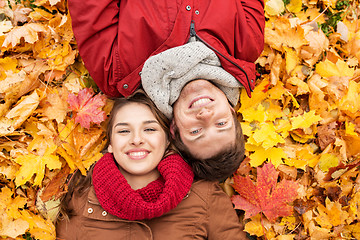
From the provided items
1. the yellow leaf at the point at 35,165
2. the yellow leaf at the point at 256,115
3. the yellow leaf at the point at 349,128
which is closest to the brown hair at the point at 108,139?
the yellow leaf at the point at 35,165

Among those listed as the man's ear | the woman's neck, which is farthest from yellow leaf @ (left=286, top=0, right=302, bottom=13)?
the woman's neck

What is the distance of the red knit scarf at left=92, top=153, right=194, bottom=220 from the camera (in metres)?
2.53

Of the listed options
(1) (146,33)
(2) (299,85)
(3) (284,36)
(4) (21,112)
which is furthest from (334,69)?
(4) (21,112)

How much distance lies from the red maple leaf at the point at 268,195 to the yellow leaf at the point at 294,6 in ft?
4.99

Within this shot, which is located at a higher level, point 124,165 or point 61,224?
point 124,165

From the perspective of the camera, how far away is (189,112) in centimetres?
254

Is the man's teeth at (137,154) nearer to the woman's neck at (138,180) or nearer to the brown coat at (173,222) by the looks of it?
the woman's neck at (138,180)

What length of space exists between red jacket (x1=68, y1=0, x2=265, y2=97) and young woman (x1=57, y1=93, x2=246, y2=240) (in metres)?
0.31

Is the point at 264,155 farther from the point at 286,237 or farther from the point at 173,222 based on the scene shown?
the point at 173,222

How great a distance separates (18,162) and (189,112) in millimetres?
1398

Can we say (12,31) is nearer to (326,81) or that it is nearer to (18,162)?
(18,162)

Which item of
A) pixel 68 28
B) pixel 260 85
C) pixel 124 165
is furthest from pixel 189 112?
pixel 68 28

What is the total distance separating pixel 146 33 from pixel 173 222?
1.48 m

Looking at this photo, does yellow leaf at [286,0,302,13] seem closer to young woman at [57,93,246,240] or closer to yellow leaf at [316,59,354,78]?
yellow leaf at [316,59,354,78]
